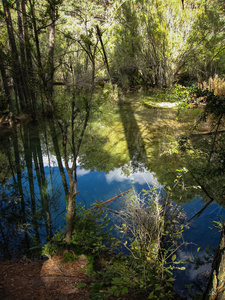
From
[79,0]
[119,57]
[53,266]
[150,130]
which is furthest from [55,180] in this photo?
[79,0]

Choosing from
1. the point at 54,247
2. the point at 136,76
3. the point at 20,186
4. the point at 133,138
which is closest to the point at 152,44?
the point at 136,76

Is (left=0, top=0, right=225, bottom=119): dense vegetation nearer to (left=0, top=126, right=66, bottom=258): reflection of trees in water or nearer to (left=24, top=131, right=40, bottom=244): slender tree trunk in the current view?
(left=24, top=131, right=40, bottom=244): slender tree trunk

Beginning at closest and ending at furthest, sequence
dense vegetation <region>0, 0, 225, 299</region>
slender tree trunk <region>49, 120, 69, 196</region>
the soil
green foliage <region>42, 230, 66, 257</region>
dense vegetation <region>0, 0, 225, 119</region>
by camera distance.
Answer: the soil
green foliage <region>42, 230, 66, 257</region>
dense vegetation <region>0, 0, 225, 299</region>
slender tree trunk <region>49, 120, 69, 196</region>
dense vegetation <region>0, 0, 225, 119</region>

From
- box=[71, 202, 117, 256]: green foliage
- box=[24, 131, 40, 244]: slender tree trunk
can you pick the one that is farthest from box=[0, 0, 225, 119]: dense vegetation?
box=[71, 202, 117, 256]: green foliage

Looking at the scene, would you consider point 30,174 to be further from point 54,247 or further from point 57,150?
point 54,247

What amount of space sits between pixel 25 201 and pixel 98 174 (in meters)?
1.83

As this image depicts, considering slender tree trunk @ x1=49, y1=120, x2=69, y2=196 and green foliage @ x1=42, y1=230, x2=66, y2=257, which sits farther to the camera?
slender tree trunk @ x1=49, y1=120, x2=69, y2=196

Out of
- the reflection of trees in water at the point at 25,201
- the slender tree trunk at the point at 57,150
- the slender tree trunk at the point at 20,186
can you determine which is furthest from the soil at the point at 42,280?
the slender tree trunk at the point at 57,150

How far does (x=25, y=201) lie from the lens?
4.19 m

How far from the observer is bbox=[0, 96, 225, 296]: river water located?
3.26 m

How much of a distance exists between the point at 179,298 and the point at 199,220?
1.50 meters

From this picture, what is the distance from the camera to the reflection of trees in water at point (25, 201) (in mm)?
3240

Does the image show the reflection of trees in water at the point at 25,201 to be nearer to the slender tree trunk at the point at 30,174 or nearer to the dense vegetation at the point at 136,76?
the slender tree trunk at the point at 30,174

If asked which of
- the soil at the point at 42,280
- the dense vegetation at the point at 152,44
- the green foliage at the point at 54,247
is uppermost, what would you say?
the dense vegetation at the point at 152,44
